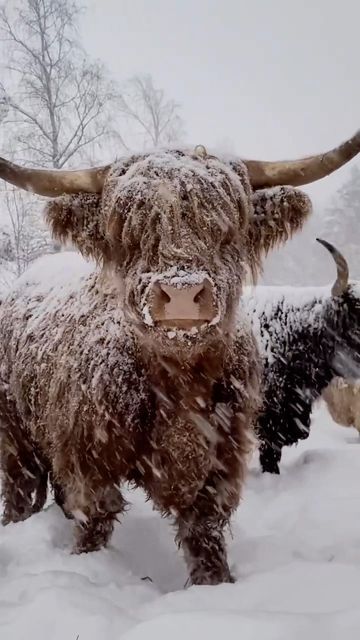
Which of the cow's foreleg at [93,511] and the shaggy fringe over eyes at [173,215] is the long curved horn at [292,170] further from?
the cow's foreleg at [93,511]

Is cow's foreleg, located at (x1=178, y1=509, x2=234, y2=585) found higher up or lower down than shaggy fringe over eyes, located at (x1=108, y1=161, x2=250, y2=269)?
lower down

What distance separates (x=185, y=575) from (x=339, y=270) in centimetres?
320

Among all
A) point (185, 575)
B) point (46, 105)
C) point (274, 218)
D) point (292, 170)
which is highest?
point (46, 105)

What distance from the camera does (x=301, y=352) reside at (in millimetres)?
5363

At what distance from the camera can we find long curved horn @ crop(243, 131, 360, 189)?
7.91 feet

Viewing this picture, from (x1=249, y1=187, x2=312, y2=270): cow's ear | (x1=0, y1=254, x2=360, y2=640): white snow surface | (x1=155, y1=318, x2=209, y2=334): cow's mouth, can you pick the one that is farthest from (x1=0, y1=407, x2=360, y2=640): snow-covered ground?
(x1=249, y1=187, x2=312, y2=270): cow's ear

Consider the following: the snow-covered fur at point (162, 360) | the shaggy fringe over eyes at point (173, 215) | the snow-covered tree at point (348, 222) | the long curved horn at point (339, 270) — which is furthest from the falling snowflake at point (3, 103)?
the snow-covered tree at point (348, 222)

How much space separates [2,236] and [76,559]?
9545 millimetres

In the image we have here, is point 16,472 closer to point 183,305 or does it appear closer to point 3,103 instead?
point 183,305

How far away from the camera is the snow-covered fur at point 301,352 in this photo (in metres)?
5.30

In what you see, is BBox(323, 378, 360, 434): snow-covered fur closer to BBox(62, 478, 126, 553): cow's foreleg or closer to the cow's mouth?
BBox(62, 478, 126, 553): cow's foreleg

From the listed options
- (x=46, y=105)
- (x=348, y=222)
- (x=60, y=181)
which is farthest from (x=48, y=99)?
(x=348, y=222)

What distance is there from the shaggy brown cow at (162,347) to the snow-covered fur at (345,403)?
4973 millimetres

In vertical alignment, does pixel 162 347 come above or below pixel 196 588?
above
